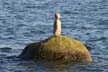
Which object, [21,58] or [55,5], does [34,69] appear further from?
[55,5]

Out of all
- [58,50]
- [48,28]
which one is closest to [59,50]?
[58,50]

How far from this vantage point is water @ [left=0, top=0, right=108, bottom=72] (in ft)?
90.6

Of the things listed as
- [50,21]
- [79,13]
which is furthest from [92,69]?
[79,13]

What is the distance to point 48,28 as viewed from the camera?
3972 cm

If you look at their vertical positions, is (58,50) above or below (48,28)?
below

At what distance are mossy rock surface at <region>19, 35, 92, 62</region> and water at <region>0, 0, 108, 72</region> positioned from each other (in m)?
0.39

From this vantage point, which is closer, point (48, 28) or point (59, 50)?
point (59, 50)

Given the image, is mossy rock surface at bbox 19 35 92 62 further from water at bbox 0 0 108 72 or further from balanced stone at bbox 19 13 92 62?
water at bbox 0 0 108 72

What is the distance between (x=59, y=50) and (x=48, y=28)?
11983 mm

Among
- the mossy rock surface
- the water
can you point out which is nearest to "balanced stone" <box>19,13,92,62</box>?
the mossy rock surface

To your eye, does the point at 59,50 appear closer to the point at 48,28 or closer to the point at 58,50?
the point at 58,50

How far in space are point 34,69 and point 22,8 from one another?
83.1 feet

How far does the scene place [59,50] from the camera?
2781 cm

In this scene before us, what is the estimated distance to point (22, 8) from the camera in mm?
51812
